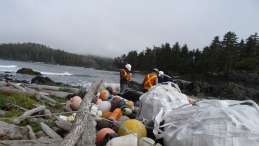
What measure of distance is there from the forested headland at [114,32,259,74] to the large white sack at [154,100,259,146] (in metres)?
68.9

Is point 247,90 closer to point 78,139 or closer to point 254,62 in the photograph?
point 254,62

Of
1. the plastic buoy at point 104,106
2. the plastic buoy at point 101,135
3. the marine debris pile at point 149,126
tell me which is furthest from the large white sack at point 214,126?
the plastic buoy at point 104,106

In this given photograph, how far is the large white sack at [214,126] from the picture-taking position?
646 cm

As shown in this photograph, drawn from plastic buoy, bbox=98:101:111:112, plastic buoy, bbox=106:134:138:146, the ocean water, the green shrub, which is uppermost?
the green shrub

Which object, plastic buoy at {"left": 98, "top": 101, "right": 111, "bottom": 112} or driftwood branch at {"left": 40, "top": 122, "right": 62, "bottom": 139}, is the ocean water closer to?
plastic buoy at {"left": 98, "top": 101, "right": 111, "bottom": 112}

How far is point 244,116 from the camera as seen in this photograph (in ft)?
22.6

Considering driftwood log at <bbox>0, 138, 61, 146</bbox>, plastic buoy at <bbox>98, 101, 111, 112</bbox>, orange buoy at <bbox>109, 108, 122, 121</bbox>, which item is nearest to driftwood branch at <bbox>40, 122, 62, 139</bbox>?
driftwood log at <bbox>0, 138, 61, 146</bbox>

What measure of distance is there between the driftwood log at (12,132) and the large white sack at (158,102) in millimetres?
3368

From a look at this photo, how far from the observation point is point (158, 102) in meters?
9.83

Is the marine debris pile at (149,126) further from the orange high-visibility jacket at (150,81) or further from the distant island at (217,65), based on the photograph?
the distant island at (217,65)

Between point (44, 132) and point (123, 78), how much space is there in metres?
9.61

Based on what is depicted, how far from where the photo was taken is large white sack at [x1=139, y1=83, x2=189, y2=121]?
974cm

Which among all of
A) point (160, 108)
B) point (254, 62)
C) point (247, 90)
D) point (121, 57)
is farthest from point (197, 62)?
point (160, 108)

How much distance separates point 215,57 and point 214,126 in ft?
265
